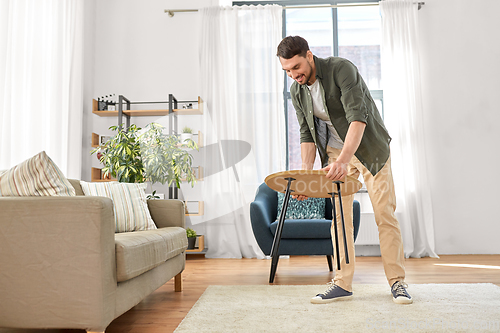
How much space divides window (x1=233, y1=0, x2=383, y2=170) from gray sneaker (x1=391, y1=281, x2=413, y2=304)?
259 cm

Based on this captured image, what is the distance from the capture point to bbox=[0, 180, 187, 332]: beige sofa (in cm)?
127

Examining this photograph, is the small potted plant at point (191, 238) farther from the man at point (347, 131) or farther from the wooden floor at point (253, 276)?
the man at point (347, 131)

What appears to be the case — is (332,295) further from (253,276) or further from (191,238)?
(191,238)

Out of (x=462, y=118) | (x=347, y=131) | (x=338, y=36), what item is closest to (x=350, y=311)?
(x=347, y=131)

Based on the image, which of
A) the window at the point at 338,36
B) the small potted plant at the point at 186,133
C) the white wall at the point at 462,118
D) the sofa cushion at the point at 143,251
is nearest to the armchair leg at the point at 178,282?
the sofa cushion at the point at 143,251

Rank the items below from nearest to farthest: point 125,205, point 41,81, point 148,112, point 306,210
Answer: point 125,205
point 306,210
point 41,81
point 148,112

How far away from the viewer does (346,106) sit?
5.79ft

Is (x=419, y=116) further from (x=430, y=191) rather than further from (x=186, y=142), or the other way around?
(x=186, y=142)

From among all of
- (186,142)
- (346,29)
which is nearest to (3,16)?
(186,142)

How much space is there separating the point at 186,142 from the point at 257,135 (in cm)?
78

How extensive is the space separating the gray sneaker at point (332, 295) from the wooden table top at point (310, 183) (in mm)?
524

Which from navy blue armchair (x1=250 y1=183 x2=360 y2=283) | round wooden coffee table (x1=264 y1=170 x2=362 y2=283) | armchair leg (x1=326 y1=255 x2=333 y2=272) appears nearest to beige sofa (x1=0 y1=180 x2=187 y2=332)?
round wooden coffee table (x1=264 y1=170 x2=362 y2=283)

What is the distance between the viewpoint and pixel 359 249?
4059 millimetres

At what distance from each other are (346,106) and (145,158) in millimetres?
2478
